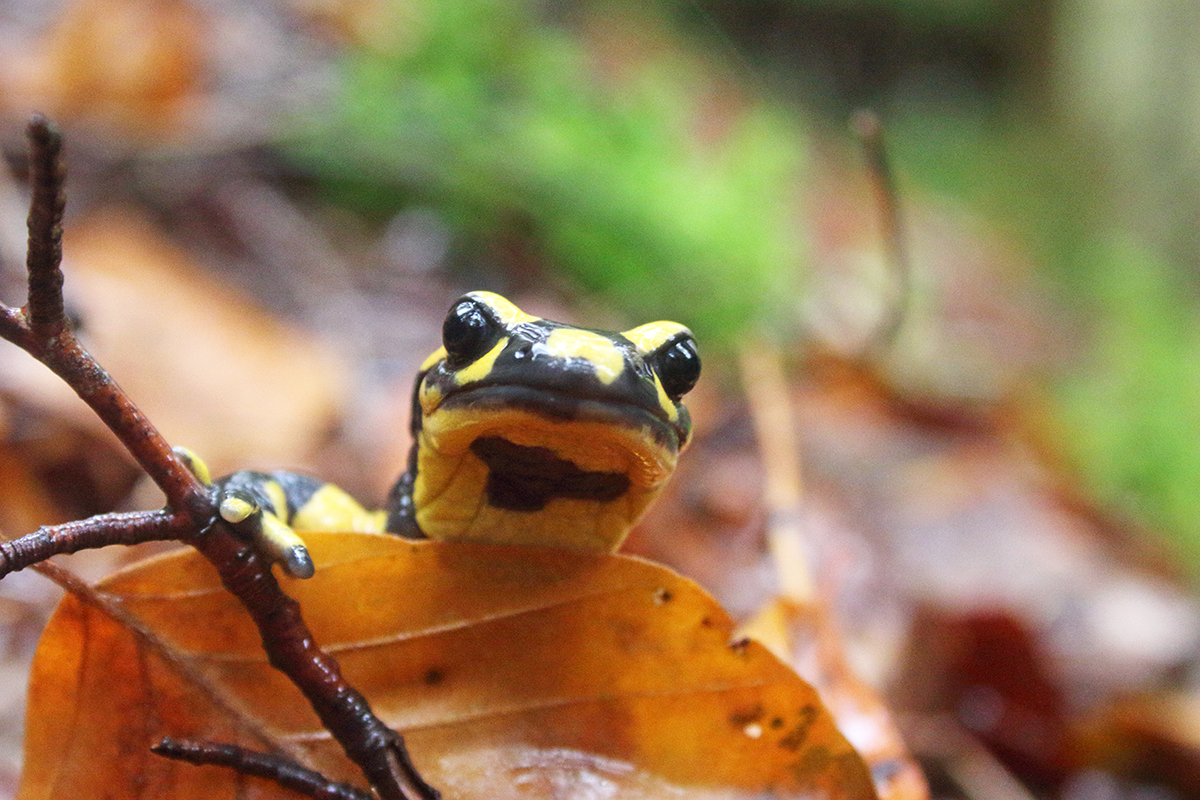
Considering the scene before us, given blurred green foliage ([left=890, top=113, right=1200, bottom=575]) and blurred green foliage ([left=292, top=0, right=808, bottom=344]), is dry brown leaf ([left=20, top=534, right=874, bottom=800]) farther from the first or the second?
blurred green foliage ([left=890, top=113, right=1200, bottom=575])

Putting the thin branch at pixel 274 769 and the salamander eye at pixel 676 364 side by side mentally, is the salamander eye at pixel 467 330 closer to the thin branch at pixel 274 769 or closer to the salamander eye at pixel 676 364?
the salamander eye at pixel 676 364

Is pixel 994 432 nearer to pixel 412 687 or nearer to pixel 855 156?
pixel 412 687

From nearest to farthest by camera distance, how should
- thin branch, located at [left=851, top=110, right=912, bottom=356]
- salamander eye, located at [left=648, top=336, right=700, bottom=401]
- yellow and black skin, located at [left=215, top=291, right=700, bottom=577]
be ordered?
1. yellow and black skin, located at [left=215, top=291, right=700, bottom=577]
2. salamander eye, located at [left=648, top=336, right=700, bottom=401]
3. thin branch, located at [left=851, top=110, right=912, bottom=356]

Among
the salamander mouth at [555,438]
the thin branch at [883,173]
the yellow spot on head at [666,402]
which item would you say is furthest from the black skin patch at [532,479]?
the thin branch at [883,173]

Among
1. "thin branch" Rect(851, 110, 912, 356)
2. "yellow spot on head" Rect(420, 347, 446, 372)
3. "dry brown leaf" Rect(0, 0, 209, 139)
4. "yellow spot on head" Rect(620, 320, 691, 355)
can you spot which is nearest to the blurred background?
"dry brown leaf" Rect(0, 0, 209, 139)

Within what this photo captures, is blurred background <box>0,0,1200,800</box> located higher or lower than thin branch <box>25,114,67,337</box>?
lower

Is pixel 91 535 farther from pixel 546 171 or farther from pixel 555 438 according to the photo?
pixel 546 171

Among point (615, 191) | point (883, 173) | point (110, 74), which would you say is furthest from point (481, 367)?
point (110, 74)

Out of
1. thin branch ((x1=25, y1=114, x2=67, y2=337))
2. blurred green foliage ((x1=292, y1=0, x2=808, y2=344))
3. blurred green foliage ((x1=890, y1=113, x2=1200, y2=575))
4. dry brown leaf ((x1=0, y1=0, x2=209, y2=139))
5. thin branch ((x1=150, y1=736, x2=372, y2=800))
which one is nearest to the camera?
thin branch ((x1=25, y1=114, x2=67, y2=337))
